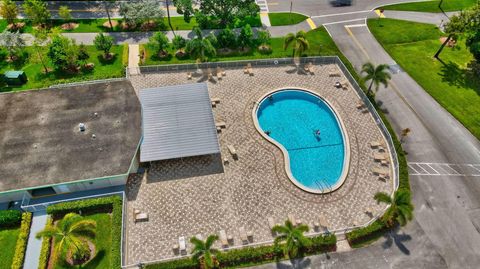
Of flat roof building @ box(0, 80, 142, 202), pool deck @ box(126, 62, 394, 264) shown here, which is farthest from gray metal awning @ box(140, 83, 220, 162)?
pool deck @ box(126, 62, 394, 264)

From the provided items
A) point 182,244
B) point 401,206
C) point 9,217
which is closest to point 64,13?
point 9,217

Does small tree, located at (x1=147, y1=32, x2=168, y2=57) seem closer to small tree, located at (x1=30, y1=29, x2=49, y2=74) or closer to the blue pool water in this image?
small tree, located at (x1=30, y1=29, x2=49, y2=74)

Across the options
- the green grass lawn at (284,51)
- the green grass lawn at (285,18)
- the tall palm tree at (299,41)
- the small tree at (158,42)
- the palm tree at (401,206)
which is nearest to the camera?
the palm tree at (401,206)

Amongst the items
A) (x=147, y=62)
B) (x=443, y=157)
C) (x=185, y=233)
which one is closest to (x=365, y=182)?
(x=443, y=157)

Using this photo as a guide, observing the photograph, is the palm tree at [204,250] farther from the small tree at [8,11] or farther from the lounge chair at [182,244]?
the small tree at [8,11]

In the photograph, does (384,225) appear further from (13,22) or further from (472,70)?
Result: (13,22)

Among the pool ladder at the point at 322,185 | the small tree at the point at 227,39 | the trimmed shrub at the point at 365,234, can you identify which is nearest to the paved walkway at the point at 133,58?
the small tree at the point at 227,39
